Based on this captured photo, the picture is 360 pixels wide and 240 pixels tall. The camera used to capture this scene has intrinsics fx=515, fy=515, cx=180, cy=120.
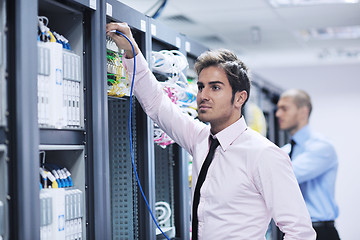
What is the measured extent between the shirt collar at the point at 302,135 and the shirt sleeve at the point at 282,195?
179cm

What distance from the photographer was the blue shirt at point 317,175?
337cm

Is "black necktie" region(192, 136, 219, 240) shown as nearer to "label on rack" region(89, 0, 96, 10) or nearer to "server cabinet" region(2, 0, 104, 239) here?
"server cabinet" region(2, 0, 104, 239)

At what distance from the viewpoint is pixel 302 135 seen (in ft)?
12.0

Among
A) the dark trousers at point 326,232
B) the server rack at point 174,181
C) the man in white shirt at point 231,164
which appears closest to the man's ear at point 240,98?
the man in white shirt at point 231,164

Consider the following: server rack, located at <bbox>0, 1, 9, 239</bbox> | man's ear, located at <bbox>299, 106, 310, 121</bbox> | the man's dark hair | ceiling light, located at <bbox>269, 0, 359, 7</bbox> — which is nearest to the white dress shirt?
the man's dark hair

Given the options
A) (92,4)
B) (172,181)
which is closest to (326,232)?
(172,181)

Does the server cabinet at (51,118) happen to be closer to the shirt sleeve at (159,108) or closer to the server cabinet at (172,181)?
the shirt sleeve at (159,108)

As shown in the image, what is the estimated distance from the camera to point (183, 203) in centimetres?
259

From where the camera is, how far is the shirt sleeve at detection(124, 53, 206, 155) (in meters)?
2.03

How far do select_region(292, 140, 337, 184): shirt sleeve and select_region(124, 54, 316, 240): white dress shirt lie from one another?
1426 millimetres

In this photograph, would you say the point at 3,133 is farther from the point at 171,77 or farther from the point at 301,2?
the point at 301,2

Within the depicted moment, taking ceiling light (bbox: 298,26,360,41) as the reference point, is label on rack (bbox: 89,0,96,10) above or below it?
below

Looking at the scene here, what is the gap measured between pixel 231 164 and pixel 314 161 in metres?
1.59

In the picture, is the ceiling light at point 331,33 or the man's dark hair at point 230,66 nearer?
the man's dark hair at point 230,66
